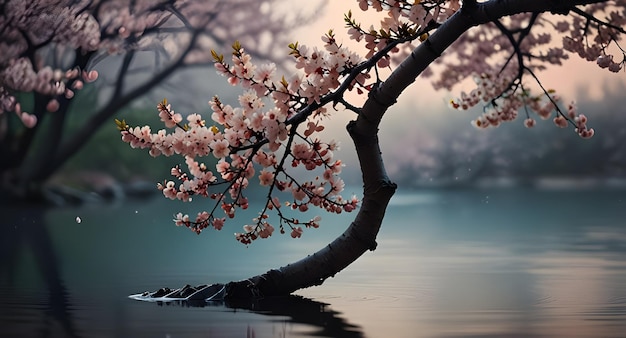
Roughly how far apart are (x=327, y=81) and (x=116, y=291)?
181 centimetres

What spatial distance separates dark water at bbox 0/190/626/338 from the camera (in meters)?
3.88

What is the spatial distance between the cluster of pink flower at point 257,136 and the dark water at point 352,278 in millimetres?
517

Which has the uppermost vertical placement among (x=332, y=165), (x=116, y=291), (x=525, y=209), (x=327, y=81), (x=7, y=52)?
(x=7, y=52)

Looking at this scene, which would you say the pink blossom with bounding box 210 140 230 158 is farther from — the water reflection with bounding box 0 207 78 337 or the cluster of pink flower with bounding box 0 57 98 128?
the cluster of pink flower with bounding box 0 57 98 128

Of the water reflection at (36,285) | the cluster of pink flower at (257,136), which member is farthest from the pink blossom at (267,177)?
the water reflection at (36,285)

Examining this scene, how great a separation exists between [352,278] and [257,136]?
164cm

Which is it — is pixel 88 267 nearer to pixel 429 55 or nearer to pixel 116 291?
pixel 116 291

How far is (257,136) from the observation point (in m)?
4.16

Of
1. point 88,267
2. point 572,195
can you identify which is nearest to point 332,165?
point 88,267

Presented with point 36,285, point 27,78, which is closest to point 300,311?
point 36,285

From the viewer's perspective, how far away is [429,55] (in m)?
4.01

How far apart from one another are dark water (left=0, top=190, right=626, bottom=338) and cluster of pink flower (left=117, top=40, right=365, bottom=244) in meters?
0.52

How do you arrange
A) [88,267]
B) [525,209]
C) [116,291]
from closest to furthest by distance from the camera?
[116,291] → [88,267] → [525,209]

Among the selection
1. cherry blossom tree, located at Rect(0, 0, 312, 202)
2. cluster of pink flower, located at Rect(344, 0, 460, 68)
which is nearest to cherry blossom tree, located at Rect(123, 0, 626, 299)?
cluster of pink flower, located at Rect(344, 0, 460, 68)
